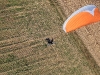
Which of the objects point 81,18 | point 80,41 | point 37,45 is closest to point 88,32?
point 80,41

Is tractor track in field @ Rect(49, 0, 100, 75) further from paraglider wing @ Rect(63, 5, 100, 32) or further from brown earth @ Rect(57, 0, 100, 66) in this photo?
paraglider wing @ Rect(63, 5, 100, 32)

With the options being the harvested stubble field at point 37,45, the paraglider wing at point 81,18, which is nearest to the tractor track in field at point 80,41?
the harvested stubble field at point 37,45

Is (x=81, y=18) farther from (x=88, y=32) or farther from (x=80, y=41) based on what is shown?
(x=88, y=32)

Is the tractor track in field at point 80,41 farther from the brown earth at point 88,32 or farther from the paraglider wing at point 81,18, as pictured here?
the paraglider wing at point 81,18

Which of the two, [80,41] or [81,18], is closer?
[81,18]

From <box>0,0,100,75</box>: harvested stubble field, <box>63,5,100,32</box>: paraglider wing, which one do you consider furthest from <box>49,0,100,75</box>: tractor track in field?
<box>63,5,100,32</box>: paraglider wing

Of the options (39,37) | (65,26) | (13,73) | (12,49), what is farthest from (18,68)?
(65,26)
